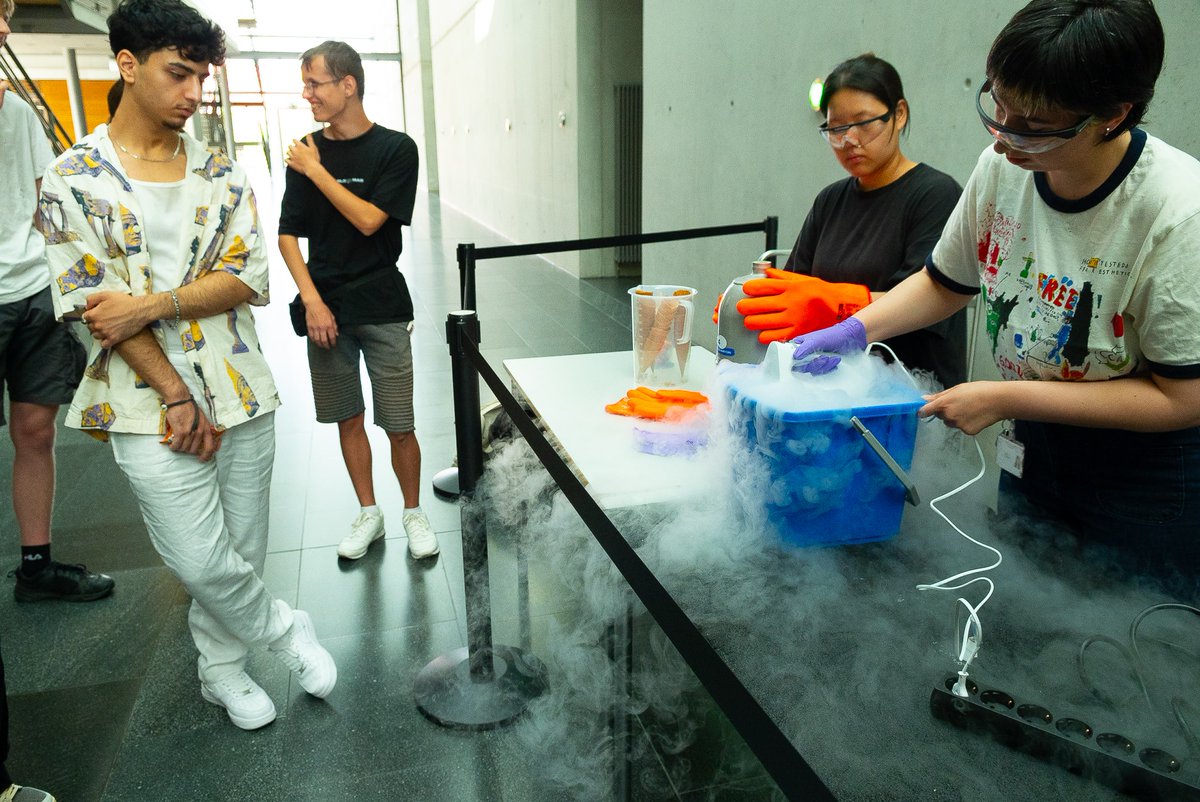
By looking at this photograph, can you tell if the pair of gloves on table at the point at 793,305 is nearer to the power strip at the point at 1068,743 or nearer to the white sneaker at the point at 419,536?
the power strip at the point at 1068,743

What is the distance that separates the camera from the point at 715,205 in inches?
204

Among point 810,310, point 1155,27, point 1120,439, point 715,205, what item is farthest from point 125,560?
point 715,205

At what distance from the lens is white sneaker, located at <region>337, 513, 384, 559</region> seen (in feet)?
9.58

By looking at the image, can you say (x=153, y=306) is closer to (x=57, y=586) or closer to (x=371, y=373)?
(x=371, y=373)

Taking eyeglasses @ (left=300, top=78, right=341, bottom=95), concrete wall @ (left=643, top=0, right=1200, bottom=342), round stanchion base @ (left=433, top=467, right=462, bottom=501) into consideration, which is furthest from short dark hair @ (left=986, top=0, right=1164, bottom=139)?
round stanchion base @ (left=433, top=467, right=462, bottom=501)

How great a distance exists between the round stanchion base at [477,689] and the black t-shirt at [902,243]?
1.29m

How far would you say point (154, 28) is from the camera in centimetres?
167

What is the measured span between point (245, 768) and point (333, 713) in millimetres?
246

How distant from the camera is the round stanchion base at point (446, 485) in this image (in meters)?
3.45

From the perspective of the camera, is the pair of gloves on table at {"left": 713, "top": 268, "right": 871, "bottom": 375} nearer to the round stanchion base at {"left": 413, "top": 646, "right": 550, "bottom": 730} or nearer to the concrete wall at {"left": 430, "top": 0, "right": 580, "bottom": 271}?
the round stanchion base at {"left": 413, "top": 646, "right": 550, "bottom": 730}

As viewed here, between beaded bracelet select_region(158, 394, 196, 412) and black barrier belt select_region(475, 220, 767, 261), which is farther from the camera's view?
black barrier belt select_region(475, 220, 767, 261)

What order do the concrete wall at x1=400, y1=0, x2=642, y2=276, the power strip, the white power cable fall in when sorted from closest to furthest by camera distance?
the power strip
the white power cable
the concrete wall at x1=400, y1=0, x2=642, y2=276

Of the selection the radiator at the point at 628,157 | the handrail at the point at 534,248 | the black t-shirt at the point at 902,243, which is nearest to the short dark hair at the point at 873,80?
the black t-shirt at the point at 902,243

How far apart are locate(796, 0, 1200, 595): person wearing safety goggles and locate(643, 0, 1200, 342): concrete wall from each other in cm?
124
